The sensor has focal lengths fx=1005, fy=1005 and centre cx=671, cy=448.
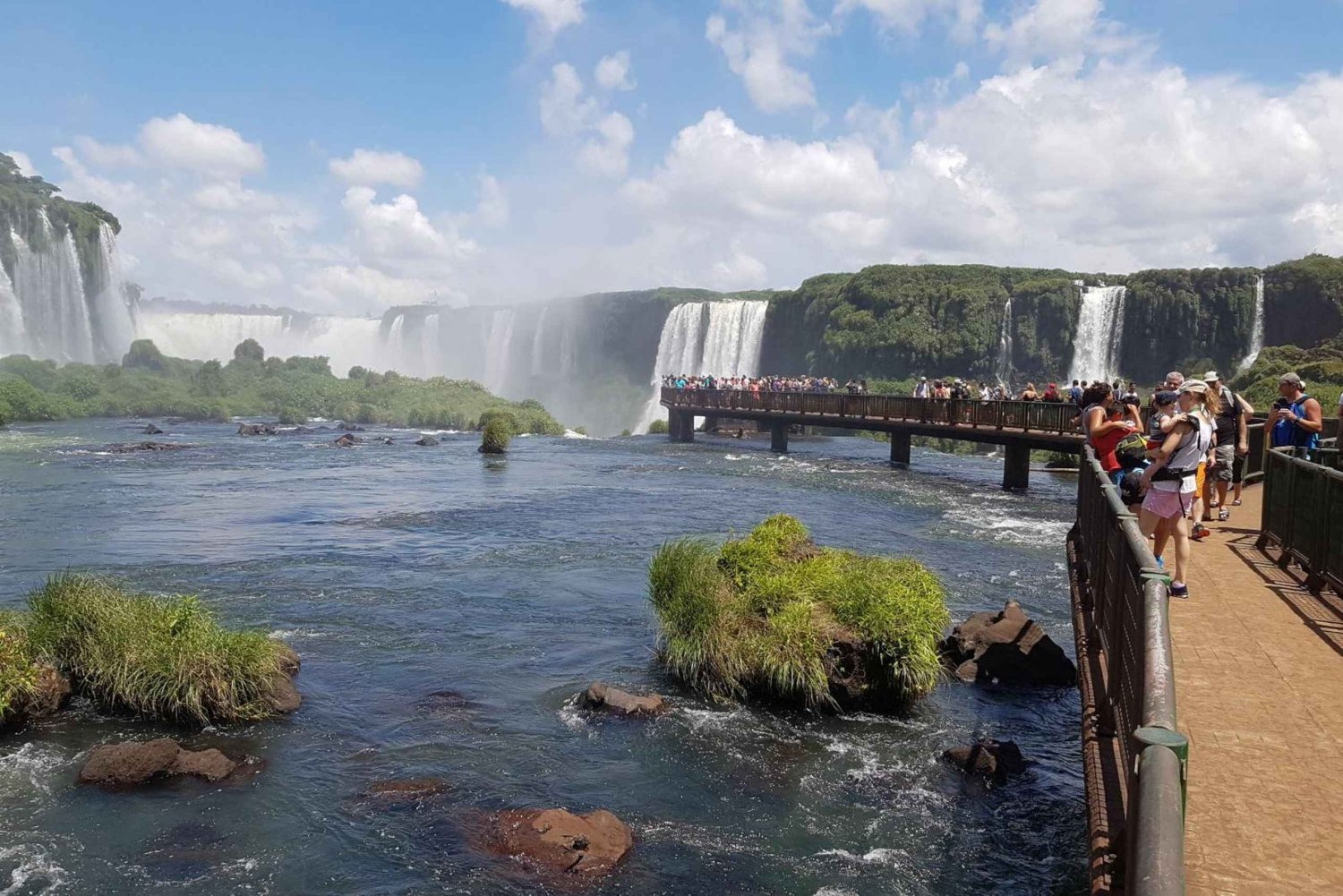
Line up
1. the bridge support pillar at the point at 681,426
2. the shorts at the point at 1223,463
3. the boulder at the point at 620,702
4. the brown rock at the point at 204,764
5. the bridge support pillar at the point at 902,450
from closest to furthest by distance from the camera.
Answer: the brown rock at the point at 204,764, the boulder at the point at 620,702, the shorts at the point at 1223,463, the bridge support pillar at the point at 902,450, the bridge support pillar at the point at 681,426

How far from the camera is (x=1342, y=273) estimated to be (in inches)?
2138

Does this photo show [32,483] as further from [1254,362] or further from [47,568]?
[1254,362]

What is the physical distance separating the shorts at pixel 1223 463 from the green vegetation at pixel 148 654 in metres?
12.4

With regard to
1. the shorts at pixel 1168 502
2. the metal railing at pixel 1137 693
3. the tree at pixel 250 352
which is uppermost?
the tree at pixel 250 352

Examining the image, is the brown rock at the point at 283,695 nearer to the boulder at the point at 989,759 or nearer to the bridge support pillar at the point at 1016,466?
the boulder at the point at 989,759

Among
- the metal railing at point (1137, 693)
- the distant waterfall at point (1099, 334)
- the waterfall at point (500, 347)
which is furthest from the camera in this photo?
the waterfall at point (500, 347)

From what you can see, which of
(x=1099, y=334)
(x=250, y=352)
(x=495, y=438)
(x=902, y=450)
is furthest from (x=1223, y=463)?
(x=250, y=352)

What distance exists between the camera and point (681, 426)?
176 ft

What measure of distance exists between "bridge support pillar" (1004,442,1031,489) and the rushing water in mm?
7499

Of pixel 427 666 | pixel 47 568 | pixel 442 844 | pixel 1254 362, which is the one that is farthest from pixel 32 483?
pixel 1254 362

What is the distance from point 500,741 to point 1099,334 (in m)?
56.9

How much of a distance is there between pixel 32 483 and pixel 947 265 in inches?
2718

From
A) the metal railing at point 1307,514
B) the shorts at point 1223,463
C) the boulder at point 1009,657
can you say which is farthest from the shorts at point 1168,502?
the shorts at point 1223,463

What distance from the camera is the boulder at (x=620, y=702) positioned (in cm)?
1126
